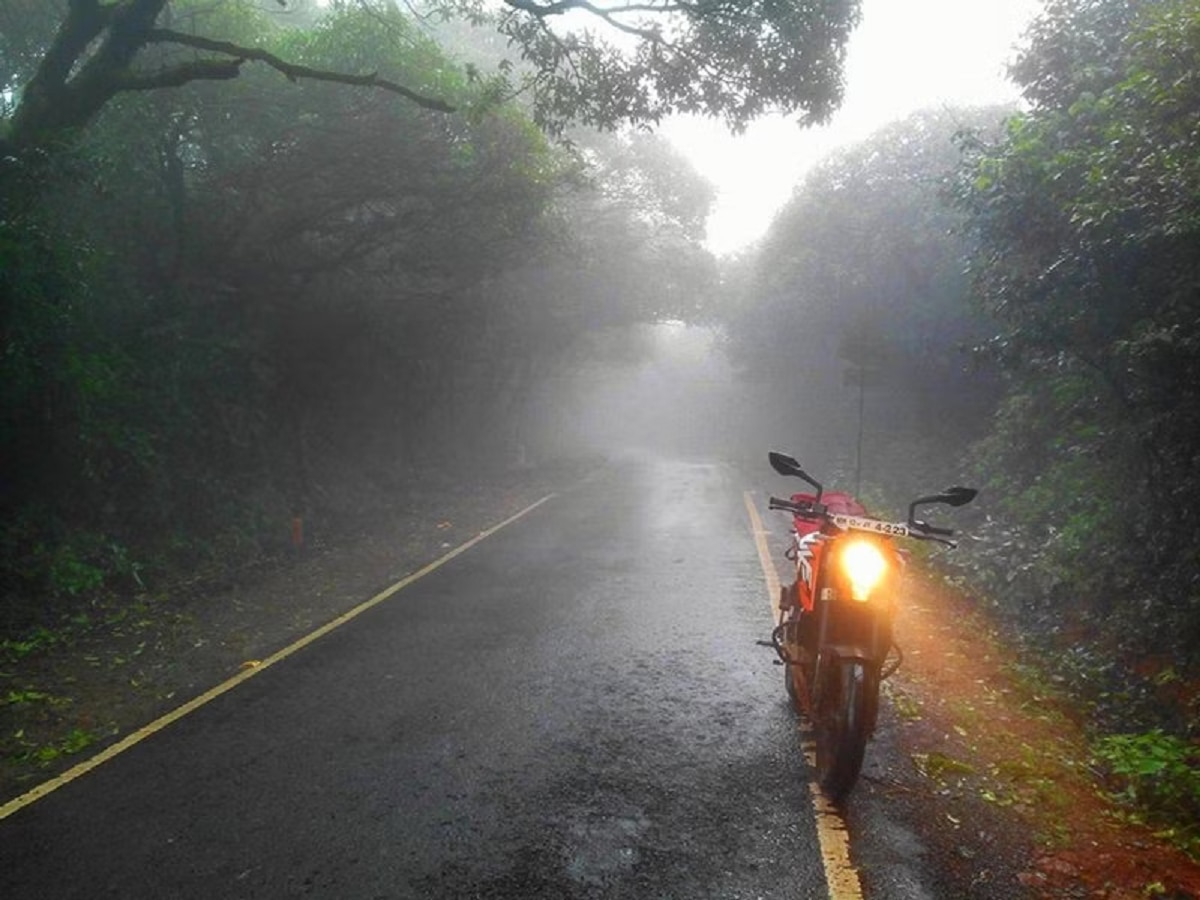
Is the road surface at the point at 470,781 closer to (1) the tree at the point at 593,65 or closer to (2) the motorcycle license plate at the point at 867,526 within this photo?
(2) the motorcycle license plate at the point at 867,526

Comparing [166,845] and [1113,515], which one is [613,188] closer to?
[1113,515]

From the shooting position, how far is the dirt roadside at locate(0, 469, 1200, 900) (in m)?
4.09

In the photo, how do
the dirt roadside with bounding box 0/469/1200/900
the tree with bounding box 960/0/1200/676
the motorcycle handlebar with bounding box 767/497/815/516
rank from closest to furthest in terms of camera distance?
the dirt roadside with bounding box 0/469/1200/900, the motorcycle handlebar with bounding box 767/497/815/516, the tree with bounding box 960/0/1200/676

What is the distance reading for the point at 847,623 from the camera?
4781mm

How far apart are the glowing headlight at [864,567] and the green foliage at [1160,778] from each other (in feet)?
5.97

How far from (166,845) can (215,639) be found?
162 inches

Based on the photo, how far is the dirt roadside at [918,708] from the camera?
Answer: 13.4 feet

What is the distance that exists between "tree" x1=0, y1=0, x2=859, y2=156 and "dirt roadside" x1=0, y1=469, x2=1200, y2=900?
4.94m

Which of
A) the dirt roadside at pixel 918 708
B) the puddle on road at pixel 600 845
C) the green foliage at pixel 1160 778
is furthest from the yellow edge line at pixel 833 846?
the green foliage at pixel 1160 778

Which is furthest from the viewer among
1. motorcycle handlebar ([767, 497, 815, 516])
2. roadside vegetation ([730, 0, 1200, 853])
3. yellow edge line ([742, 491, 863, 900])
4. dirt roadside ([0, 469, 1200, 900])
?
roadside vegetation ([730, 0, 1200, 853])

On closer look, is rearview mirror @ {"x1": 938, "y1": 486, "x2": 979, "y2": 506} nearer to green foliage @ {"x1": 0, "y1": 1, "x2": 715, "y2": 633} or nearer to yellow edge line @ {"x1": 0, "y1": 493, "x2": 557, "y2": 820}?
yellow edge line @ {"x1": 0, "y1": 493, "x2": 557, "y2": 820}

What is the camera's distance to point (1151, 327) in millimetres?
7023

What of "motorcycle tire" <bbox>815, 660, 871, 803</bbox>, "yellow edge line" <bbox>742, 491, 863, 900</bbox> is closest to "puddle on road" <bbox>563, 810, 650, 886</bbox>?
"yellow edge line" <bbox>742, 491, 863, 900</bbox>

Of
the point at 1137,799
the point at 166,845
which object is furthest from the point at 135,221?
the point at 1137,799
